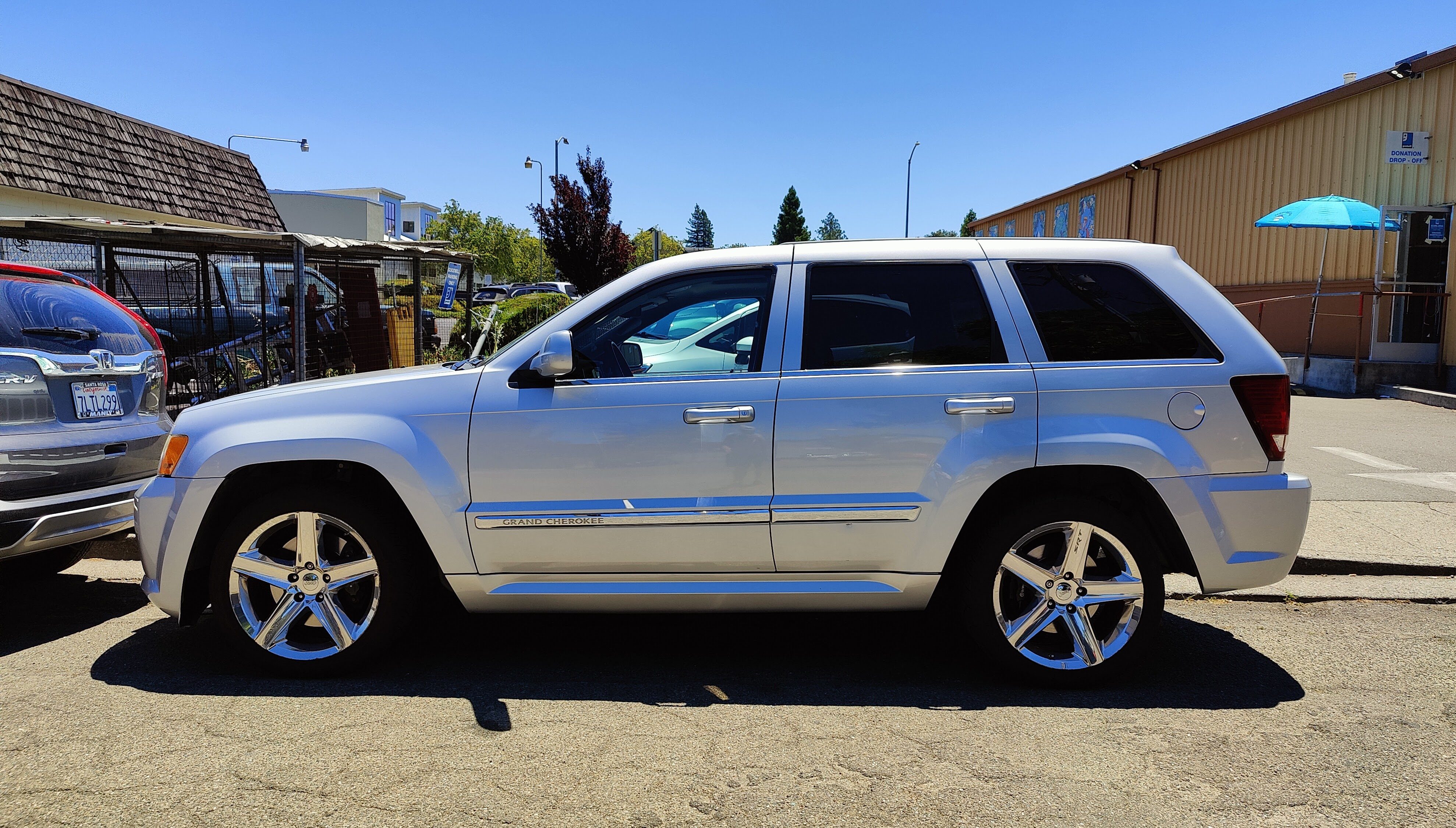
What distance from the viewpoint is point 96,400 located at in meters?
5.00

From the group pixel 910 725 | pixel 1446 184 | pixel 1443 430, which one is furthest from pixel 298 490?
pixel 1446 184

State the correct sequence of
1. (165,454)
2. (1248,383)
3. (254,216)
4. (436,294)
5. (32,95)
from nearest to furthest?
(1248,383) < (165,454) < (32,95) < (254,216) < (436,294)

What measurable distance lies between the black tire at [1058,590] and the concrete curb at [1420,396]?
11.6 m

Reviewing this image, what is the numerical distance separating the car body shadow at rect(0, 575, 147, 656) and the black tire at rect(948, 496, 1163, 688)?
4243 mm

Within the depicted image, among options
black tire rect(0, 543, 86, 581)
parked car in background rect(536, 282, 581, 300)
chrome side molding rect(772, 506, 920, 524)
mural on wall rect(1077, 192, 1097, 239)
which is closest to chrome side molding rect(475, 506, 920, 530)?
chrome side molding rect(772, 506, 920, 524)

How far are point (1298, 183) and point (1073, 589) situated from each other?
17516mm

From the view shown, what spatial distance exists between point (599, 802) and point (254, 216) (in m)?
21.4

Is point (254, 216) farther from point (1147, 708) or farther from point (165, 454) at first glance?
point (1147, 708)

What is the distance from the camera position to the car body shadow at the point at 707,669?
152 inches

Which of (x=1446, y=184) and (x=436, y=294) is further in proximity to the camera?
(x=436, y=294)

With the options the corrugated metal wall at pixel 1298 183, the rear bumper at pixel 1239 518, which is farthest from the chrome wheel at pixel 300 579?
the corrugated metal wall at pixel 1298 183

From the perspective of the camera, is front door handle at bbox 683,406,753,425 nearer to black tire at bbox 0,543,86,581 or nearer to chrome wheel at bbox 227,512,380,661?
chrome wheel at bbox 227,512,380,661

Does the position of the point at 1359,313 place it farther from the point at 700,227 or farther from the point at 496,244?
the point at 700,227

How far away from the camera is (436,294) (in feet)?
89.1
